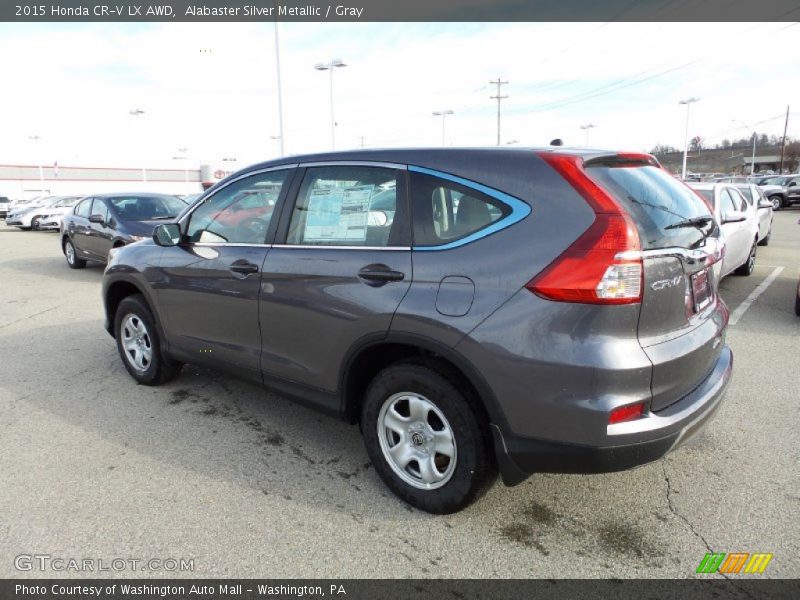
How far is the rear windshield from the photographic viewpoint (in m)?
2.44

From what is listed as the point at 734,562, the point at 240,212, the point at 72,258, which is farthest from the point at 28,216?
the point at 734,562

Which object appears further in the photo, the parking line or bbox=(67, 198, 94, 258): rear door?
bbox=(67, 198, 94, 258): rear door

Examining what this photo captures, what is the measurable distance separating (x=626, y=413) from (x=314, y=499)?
1.67 meters

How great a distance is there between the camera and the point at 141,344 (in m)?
4.74

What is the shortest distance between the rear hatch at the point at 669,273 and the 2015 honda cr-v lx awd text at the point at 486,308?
10 mm

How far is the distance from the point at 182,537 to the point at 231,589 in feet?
1.51

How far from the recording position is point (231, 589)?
2422mm

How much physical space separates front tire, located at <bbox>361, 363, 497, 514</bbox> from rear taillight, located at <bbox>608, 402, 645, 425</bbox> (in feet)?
1.94

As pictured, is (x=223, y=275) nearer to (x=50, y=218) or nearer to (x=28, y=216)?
(x=50, y=218)

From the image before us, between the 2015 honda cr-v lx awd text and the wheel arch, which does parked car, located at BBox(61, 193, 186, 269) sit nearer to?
the 2015 honda cr-v lx awd text

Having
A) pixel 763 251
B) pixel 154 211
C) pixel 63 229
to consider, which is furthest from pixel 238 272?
pixel 763 251

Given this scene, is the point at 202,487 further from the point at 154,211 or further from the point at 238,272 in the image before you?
the point at 154,211

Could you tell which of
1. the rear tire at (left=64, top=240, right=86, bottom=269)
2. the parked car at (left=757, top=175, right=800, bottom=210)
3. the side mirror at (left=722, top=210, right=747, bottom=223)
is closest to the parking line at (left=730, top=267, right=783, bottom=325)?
the side mirror at (left=722, top=210, right=747, bottom=223)

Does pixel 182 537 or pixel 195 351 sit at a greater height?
pixel 195 351
